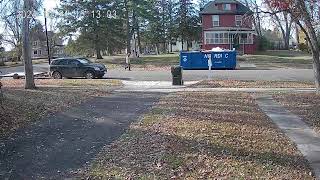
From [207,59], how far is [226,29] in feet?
84.6

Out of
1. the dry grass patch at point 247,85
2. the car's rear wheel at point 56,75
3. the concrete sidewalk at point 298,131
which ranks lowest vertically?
the concrete sidewalk at point 298,131

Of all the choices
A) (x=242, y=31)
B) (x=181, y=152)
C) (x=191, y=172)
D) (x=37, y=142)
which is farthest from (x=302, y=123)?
(x=242, y=31)

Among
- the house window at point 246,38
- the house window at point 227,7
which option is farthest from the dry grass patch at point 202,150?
the house window at point 227,7

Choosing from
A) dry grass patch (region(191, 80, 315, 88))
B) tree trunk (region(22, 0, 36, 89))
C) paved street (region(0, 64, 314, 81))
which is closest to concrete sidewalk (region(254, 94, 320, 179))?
dry grass patch (region(191, 80, 315, 88))

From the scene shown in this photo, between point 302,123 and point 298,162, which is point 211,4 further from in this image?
point 298,162

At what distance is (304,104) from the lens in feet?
49.0

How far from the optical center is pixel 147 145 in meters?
8.76

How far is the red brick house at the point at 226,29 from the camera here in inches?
2440

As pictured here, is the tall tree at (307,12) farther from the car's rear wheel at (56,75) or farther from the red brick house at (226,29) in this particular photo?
the red brick house at (226,29)

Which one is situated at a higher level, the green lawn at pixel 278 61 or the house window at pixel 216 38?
the house window at pixel 216 38

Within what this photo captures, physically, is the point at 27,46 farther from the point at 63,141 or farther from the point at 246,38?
the point at 246,38

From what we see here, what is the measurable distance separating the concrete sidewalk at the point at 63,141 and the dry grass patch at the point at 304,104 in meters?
4.69

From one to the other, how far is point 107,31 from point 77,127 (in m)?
42.8

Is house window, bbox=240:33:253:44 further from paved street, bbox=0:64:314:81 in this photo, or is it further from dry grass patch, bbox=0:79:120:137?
dry grass patch, bbox=0:79:120:137
